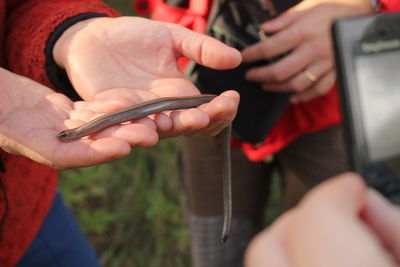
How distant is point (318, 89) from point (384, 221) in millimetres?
1020

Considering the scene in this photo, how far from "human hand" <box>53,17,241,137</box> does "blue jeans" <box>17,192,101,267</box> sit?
50 centimetres

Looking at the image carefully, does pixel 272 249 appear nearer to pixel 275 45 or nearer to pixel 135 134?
pixel 135 134

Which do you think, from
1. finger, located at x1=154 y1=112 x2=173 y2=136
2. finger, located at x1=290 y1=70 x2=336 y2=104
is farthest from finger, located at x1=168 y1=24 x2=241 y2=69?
finger, located at x1=290 y1=70 x2=336 y2=104

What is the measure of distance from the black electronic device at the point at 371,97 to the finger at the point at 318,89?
72 centimetres

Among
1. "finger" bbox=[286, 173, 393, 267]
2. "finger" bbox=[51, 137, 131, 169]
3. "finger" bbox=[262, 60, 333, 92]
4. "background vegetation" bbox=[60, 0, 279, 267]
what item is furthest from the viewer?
"background vegetation" bbox=[60, 0, 279, 267]

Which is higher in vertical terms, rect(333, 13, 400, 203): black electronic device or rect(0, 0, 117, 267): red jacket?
rect(333, 13, 400, 203): black electronic device

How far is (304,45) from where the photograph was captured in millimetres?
1452

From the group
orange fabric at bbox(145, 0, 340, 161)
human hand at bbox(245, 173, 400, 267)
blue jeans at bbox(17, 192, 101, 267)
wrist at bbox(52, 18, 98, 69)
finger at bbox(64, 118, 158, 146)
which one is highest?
human hand at bbox(245, 173, 400, 267)

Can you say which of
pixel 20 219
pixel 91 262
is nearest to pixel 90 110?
pixel 20 219

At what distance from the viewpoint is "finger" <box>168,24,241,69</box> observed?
3.72ft

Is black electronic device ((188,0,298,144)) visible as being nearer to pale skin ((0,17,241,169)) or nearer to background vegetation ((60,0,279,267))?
pale skin ((0,17,241,169))

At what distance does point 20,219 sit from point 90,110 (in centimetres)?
40

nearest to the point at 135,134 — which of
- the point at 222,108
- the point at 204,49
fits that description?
the point at 222,108

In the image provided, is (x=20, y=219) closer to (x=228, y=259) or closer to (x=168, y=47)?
(x=168, y=47)
